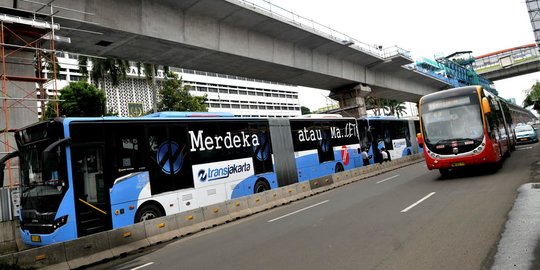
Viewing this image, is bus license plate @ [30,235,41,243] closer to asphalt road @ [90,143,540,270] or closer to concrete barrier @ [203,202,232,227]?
asphalt road @ [90,143,540,270]

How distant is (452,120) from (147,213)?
1141cm

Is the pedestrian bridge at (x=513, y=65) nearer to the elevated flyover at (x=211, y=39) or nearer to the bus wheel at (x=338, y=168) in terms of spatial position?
the elevated flyover at (x=211, y=39)

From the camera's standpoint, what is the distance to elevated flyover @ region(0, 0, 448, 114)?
13.3 metres

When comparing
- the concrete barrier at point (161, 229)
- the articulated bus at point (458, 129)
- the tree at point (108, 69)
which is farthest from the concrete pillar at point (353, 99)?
the concrete barrier at point (161, 229)

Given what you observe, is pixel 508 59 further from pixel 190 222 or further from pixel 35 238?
pixel 35 238

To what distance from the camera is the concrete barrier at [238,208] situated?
1255cm

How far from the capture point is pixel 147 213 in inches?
427

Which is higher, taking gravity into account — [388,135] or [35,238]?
[388,135]

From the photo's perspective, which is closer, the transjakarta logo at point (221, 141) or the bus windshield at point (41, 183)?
the bus windshield at point (41, 183)

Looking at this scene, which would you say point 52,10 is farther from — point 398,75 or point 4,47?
point 398,75

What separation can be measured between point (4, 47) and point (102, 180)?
6.06m

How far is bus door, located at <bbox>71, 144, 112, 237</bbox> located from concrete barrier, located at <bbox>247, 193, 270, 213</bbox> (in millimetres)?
4991

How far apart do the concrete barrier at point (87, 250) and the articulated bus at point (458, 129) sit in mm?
11481

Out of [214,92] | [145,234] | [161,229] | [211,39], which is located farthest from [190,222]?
[214,92]
